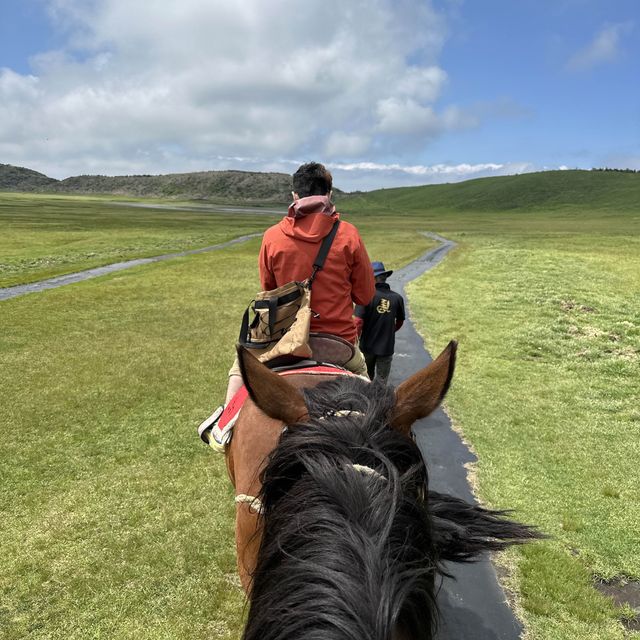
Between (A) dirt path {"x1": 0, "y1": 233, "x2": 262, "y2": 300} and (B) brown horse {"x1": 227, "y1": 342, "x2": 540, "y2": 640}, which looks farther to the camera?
(A) dirt path {"x1": 0, "y1": 233, "x2": 262, "y2": 300}

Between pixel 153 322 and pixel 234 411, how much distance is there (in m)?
15.7

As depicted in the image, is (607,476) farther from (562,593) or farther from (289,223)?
(289,223)

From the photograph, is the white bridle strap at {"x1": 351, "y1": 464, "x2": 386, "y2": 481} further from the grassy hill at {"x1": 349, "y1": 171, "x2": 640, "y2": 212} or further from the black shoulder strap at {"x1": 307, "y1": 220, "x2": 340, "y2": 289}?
the grassy hill at {"x1": 349, "y1": 171, "x2": 640, "y2": 212}

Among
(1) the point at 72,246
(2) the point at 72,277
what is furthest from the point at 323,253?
(1) the point at 72,246

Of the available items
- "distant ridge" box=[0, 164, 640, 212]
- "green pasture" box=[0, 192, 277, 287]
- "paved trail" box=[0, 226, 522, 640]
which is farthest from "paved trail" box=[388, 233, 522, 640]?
"distant ridge" box=[0, 164, 640, 212]

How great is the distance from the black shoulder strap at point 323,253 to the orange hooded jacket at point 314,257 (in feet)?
0.10

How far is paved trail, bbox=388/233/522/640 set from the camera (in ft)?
15.2

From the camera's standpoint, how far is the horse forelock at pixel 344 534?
1470 mm

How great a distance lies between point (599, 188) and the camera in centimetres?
14412

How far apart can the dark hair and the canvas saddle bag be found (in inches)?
16.1

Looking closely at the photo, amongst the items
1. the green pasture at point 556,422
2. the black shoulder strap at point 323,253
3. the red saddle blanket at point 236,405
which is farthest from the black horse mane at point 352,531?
the green pasture at point 556,422

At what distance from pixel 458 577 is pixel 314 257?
4.00 meters

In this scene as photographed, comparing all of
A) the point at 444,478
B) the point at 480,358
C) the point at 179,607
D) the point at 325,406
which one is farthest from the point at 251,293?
the point at 325,406

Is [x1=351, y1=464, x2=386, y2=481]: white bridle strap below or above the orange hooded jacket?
below
